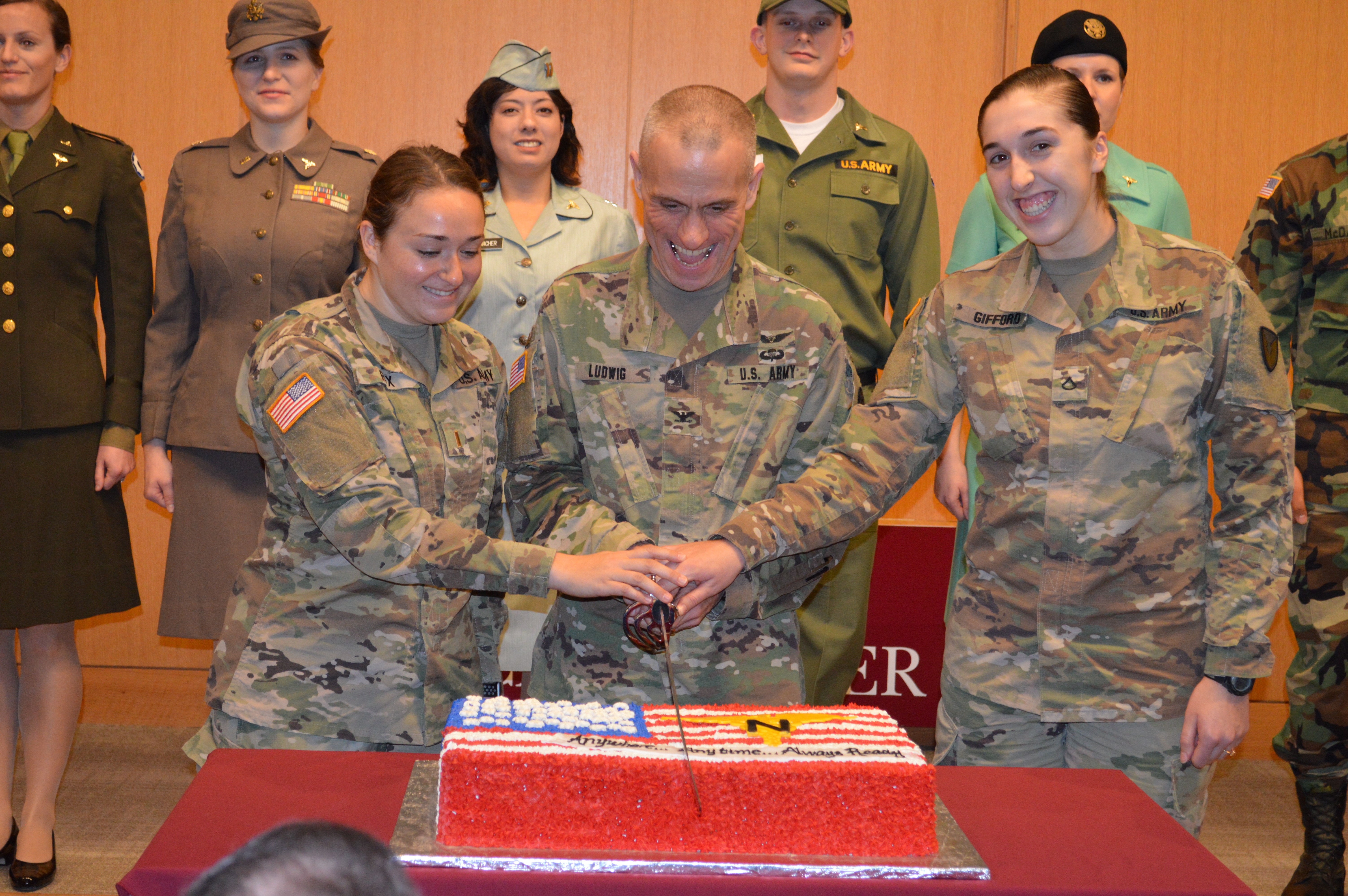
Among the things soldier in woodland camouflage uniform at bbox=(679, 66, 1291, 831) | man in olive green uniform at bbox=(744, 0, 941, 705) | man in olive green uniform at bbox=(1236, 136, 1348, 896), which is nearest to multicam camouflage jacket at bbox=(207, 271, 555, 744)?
soldier in woodland camouflage uniform at bbox=(679, 66, 1291, 831)

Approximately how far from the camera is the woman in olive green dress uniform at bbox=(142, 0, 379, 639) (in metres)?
2.95

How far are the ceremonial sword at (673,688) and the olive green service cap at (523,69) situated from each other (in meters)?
1.70

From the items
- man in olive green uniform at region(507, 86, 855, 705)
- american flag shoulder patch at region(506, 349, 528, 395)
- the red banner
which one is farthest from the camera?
the red banner

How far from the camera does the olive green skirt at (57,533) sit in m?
2.87

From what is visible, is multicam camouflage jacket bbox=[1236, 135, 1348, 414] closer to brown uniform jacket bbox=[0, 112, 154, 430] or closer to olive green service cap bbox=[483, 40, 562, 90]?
olive green service cap bbox=[483, 40, 562, 90]

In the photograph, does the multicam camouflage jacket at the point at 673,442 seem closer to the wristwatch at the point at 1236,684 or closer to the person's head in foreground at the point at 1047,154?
the person's head in foreground at the point at 1047,154

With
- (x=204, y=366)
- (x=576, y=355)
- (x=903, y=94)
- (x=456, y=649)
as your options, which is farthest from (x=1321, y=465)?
(x=204, y=366)

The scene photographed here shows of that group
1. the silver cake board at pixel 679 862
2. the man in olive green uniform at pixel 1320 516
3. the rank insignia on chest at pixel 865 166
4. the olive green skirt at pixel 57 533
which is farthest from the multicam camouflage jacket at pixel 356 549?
the man in olive green uniform at pixel 1320 516

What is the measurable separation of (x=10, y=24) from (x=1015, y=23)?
11.8 ft

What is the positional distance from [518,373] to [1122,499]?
112 cm

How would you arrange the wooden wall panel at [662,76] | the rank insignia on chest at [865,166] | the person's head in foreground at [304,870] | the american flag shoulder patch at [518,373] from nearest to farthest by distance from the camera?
the person's head in foreground at [304,870]
the american flag shoulder patch at [518,373]
the rank insignia on chest at [865,166]
the wooden wall panel at [662,76]

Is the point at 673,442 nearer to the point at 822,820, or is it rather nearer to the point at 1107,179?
the point at 822,820

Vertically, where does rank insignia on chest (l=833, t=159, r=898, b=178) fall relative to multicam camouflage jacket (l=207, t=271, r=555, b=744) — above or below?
above

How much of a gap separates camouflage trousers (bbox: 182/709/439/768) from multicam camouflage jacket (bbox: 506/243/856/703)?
27cm
